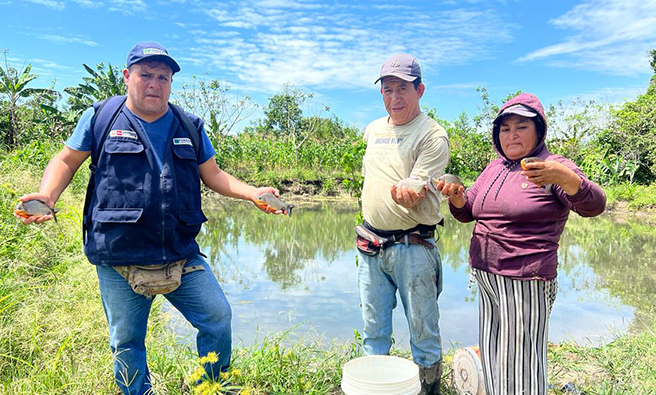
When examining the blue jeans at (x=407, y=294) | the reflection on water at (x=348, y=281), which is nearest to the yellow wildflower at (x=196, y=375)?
the blue jeans at (x=407, y=294)

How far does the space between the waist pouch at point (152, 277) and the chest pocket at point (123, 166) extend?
1.46ft

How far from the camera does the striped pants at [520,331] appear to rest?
2268mm

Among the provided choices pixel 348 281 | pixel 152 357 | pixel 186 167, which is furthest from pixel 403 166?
pixel 348 281

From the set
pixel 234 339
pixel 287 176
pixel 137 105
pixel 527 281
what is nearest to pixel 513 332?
pixel 527 281

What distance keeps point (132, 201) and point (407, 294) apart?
170cm

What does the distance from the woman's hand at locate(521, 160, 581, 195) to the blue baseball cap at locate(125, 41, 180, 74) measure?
198cm

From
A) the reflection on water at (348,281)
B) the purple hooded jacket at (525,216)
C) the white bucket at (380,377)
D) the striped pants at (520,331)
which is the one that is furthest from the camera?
the reflection on water at (348,281)

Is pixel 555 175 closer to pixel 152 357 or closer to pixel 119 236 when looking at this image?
pixel 119 236

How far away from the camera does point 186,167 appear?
2486 mm

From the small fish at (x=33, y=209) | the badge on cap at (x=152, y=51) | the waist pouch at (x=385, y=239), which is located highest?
the badge on cap at (x=152, y=51)

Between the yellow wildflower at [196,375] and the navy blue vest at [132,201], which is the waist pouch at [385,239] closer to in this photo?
the navy blue vest at [132,201]

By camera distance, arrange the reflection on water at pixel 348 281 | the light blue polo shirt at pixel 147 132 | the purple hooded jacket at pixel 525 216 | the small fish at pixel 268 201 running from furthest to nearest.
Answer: the reflection on water at pixel 348 281, the small fish at pixel 268 201, the light blue polo shirt at pixel 147 132, the purple hooded jacket at pixel 525 216

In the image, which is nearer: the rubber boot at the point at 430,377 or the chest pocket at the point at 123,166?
the chest pocket at the point at 123,166

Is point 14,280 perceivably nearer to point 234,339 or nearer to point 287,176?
point 234,339
